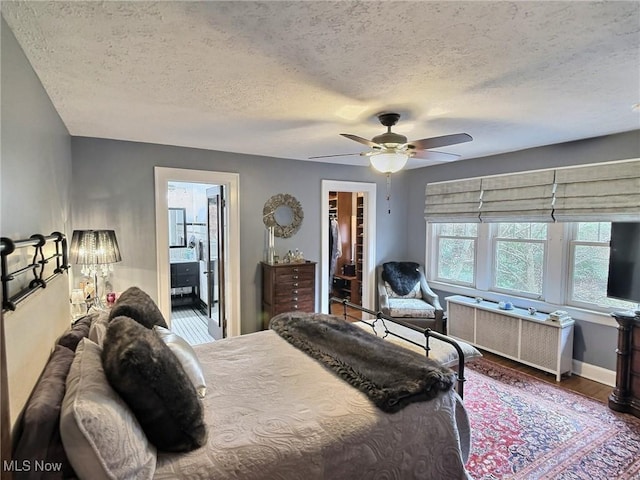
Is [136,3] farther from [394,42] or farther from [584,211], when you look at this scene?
[584,211]

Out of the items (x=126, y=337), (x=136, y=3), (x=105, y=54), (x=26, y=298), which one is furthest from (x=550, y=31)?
(x=26, y=298)

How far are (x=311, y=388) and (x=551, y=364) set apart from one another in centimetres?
303

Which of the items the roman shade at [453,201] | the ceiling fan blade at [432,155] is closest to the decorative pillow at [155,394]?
the ceiling fan blade at [432,155]

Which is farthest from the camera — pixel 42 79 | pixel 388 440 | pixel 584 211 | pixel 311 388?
pixel 584 211

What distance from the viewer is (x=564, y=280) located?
376 cm

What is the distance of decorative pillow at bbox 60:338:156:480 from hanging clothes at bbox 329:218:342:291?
16.3ft

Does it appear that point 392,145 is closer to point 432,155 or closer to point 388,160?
point 388,160

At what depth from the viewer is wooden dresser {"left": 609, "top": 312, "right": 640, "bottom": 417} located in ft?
9.33

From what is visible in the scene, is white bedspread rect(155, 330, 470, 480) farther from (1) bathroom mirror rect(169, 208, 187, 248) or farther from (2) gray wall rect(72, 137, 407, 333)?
(1) bathroom mirror rect(169, 208, 187, 248)

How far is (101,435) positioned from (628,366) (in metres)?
3.75

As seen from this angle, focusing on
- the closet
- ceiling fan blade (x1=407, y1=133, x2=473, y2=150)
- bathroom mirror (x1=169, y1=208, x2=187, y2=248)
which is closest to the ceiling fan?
ceiling fan blade (x1=407, y1=133, x2=473, y2=150)

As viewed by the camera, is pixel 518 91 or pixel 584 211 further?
pixel 584 211

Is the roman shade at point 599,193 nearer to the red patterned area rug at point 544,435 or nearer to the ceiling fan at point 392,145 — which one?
the red patterned area rug at point 544,435

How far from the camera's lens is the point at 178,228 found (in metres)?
6.89
